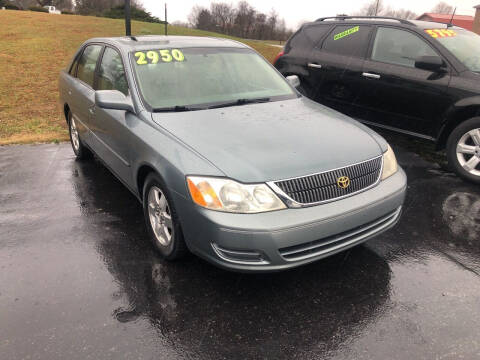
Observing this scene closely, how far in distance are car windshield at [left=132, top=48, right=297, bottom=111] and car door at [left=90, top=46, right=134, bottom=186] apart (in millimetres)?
241

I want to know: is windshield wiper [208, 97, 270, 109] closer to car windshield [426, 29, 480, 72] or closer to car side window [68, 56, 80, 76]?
car side window [68, 56, 80, 76]

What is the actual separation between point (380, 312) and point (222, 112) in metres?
1.91

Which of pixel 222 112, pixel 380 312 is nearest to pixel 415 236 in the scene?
pixel 380 312

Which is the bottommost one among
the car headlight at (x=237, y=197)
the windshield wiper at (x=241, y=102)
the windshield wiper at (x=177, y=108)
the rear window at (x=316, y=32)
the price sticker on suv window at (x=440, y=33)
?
the car headlight at (x=237, y=197)

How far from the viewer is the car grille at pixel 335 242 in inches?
102

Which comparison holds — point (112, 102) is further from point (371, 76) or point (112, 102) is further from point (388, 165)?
point (371, 76)

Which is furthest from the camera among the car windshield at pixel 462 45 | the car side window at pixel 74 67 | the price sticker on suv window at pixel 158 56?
the car side window at pixel 74 67

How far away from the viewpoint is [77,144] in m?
5.47

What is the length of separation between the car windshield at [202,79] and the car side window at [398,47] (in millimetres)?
2083

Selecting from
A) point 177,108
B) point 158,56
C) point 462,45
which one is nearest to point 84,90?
→ point 158,56

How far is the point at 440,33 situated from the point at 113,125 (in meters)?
4.25

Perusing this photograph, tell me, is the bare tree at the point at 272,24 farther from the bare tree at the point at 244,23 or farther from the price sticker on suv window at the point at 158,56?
the price sticker on suv window at the point at 158,56

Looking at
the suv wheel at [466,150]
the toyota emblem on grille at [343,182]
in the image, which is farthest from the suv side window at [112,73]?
the suv wheel at [466,150]

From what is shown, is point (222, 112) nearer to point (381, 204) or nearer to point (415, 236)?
point (381, 204)
